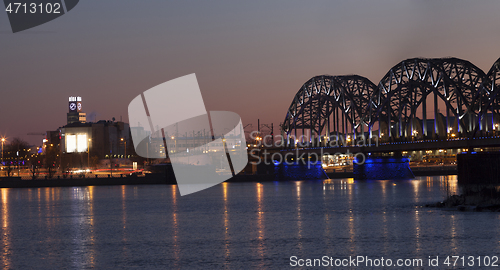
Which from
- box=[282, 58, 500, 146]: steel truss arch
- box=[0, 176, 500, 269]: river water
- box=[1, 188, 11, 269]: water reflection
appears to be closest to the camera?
box=[1, 188, 11, 269]: water reflection

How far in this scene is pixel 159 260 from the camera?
27531 mm

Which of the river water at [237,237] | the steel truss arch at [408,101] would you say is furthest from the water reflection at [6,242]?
the steel truss arch at [408,101]

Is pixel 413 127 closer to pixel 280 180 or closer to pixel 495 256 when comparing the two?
pixel 280 180

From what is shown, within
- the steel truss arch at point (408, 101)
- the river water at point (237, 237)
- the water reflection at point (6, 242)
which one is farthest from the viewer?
the steel truss arch at point (408, 101)

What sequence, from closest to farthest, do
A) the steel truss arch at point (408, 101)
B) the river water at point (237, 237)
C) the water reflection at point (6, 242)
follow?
the water reflection at point (6, 242), the river water at point (237, 237), the steel truss arch at point (408, 101)

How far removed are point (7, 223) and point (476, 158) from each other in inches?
1537

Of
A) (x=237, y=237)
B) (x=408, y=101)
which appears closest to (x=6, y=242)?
(x=237, y=237)

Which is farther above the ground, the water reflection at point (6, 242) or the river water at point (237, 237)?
the water reflection at point (6, 242)

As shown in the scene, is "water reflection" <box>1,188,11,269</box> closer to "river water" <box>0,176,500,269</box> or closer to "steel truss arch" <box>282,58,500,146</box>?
"river water" <box>0,176,500,269</box>

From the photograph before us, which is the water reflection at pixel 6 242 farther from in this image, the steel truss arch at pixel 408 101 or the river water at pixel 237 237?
the steel truss arch at pixel 408 101

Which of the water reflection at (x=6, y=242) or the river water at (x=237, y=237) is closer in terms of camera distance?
the water reflection at (x=6, y=242)

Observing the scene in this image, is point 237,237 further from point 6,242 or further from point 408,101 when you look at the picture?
point 408,101

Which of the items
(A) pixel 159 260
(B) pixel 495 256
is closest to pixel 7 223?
(A) pixel 159 260

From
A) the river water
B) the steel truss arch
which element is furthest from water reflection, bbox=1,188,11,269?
the steel truss arch
